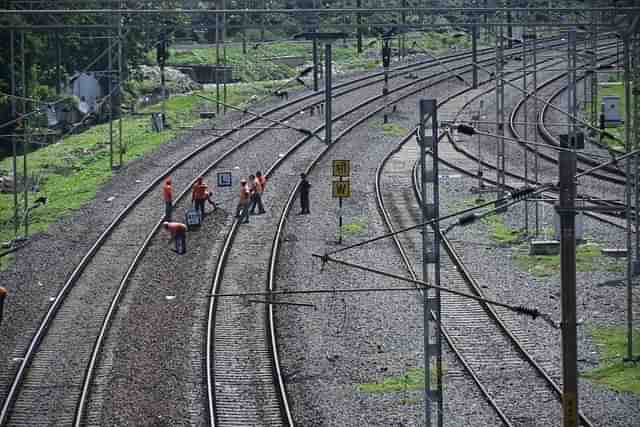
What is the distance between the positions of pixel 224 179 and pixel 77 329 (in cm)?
1207

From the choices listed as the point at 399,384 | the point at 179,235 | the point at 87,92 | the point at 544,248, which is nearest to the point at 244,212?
the point at 179,235

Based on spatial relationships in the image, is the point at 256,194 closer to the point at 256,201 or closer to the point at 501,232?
the point at 256,201

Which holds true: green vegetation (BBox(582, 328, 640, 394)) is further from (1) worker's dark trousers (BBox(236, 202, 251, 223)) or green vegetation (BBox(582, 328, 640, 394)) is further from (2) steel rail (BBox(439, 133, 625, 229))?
(1) worker's dark trousers (BBox(236, 202, 251, 223))

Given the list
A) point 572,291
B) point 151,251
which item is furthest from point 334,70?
point 572,291

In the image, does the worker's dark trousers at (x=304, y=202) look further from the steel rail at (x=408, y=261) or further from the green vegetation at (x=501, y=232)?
the green vegetation at (x=501, y=232)

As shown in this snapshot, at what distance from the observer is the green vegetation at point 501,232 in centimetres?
3016

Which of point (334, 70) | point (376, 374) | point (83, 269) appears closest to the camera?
point (376, 374)

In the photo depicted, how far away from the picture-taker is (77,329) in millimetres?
23344

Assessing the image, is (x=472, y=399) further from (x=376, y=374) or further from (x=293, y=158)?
(x=293, y=158)

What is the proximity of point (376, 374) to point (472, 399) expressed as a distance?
200 cm

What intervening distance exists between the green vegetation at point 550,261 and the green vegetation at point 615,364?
4.24 m

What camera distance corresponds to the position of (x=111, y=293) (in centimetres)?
2552

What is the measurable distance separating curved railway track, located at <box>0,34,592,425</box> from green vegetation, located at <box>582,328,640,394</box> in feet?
27.5

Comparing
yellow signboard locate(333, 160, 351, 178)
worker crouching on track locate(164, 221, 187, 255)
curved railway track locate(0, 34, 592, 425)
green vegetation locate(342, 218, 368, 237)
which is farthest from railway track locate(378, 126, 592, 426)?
curved railway track locate(0, 34, 592, 425)
